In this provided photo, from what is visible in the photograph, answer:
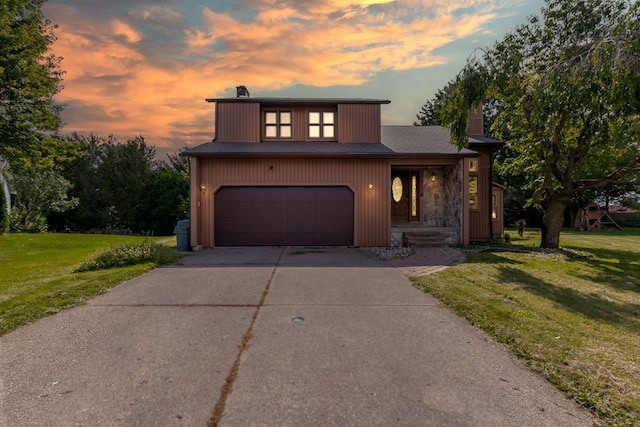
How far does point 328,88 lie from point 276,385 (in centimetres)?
1556

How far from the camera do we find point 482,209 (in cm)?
1485

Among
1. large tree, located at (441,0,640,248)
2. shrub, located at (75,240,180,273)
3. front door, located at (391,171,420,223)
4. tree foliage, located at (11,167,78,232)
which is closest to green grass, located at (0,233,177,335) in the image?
shrub, located at (75,240,180,273)

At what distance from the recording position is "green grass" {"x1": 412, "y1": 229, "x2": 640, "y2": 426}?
2.96 meters

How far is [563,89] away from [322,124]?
8.53m

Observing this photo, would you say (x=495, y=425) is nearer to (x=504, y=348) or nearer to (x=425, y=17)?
(x=504, y=348)

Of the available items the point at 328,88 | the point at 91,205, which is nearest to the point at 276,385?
the point at 328,88

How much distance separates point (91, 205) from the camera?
26219 mm

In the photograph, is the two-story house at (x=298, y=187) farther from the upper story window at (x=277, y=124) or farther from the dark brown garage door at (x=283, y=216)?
the upper story window at (x=277, y=124)

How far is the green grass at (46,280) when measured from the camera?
5039 mm

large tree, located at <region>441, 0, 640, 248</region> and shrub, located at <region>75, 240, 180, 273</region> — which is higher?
large tree, located at <region>441, 0, 640, 248</region>

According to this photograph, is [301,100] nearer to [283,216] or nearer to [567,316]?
[283,216]

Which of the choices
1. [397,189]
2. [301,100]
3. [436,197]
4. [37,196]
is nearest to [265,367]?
[301,100]

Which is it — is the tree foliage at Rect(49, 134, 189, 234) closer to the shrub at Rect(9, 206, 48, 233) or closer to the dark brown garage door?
the shrub at Rect(9, 206, 48, 233)

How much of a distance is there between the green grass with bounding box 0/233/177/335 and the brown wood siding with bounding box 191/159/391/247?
10.4 ft
